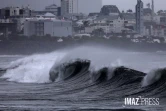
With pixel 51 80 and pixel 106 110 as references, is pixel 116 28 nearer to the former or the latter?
pixel 51 80

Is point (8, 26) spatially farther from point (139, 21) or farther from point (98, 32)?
point (139, 21)

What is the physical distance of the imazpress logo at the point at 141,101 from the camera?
63.5ft

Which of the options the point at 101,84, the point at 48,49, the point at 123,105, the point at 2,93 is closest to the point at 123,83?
the point at 101,84

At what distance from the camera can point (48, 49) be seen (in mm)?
124875

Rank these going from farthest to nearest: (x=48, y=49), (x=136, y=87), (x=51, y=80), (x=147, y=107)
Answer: (x=48, y=49)
(x=51, y=80)
(x=136, y=87)
(x=147, y=107)

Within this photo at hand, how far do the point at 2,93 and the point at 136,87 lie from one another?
5.57 m

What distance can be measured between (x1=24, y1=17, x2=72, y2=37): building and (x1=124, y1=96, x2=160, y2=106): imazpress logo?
409 ft

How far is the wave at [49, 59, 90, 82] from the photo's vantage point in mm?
34406

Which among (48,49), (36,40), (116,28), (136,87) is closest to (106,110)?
(136,87)

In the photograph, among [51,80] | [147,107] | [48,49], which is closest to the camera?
[147,107]

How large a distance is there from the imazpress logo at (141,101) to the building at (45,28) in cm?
12465

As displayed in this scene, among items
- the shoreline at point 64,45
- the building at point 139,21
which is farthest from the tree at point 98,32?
the shoreline at point 64,45

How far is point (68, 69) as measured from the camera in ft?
117

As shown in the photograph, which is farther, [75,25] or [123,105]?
[75,25]
